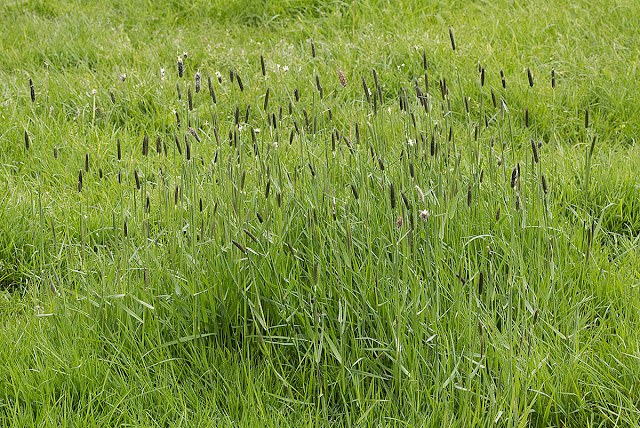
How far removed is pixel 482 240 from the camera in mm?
2662

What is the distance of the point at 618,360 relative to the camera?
2.17 m

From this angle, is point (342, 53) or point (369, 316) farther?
point (342, 53)

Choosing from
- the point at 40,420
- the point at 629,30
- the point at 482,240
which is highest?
the point at 629,30

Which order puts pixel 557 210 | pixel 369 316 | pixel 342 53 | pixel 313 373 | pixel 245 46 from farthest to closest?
pixel 245 46 → pixel 342 53 → pixel 557 210 → pixel 369 316 → pixel 313 373

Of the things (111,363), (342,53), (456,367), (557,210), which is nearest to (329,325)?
(456,367)

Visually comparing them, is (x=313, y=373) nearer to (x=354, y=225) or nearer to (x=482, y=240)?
(x=354, y=225)

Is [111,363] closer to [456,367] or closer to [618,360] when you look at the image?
[456,367]

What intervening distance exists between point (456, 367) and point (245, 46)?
14.1 ft

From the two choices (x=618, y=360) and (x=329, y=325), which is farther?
(x=329, y=325)

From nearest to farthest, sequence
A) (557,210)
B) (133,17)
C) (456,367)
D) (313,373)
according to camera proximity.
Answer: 1. (456,367)
2. (313,373)
3. (557,210)
4. (133,17)

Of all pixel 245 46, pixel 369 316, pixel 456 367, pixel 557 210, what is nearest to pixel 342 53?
pixel 245 46

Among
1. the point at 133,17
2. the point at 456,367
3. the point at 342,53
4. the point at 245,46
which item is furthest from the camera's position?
the point at 133,17

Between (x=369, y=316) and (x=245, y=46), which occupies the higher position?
(x=245, y=46)

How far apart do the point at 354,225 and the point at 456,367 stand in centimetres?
80
